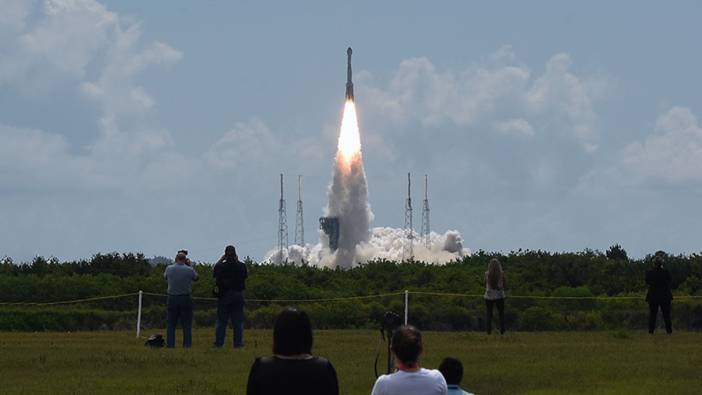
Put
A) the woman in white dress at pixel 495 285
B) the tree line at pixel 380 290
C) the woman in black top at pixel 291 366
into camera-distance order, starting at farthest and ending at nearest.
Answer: the tree line at pixel 380 290 → the woman in white dress at pixel 495 285 → the woman in black top at pixel 291 366

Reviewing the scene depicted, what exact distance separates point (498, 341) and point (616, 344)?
9.19 feet

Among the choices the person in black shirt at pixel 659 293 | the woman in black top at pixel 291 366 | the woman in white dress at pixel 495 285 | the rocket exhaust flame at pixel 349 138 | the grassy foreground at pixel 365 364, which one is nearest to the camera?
the woman in black top at pixel 291 366

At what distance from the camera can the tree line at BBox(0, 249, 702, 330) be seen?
48.1 m

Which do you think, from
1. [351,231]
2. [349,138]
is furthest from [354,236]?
[349,138]

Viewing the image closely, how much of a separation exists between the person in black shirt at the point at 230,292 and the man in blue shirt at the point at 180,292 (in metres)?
0.56

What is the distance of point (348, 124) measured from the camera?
3206 inches

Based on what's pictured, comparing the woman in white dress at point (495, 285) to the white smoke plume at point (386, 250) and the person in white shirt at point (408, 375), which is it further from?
the white smoke plume at point (386, 250)

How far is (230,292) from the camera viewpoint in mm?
30016

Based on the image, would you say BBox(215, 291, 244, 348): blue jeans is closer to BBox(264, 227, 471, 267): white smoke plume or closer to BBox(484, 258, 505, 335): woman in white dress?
BBox(484, 258, 505, 335): woman in white dress

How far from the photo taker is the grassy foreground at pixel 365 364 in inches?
879

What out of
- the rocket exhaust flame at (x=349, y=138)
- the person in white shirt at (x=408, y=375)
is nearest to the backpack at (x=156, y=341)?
the person in white shirt at (x=408, y=375)

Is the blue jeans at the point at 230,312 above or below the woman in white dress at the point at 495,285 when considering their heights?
→ below

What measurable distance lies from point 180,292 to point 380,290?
2934cm

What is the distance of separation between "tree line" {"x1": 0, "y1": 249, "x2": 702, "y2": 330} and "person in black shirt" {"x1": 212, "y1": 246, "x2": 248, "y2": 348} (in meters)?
17.1
